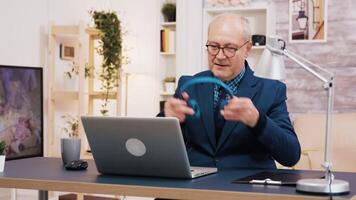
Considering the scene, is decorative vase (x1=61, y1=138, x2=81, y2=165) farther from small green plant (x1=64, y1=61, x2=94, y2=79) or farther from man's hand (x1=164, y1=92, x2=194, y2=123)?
small green plant (x1=64, y1=61, x2=94, y2=79)

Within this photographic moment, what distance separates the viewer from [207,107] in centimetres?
243

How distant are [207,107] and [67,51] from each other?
3.49 m

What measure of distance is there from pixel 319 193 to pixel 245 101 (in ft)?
1.33

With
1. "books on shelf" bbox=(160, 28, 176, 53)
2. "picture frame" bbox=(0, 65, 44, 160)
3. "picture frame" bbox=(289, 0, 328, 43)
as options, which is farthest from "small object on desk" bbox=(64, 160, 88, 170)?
"books on shelf" bbox=(160, 28, 176, 53)

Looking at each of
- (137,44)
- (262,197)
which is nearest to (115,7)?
(137,44)

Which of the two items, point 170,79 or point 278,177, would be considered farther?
point 170,79

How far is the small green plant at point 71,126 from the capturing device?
546 centimetres

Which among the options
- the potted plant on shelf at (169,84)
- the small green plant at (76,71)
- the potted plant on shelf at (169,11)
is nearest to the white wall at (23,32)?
the small green plant at (76,71)

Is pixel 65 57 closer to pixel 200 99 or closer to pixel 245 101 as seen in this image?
pixel 200 99

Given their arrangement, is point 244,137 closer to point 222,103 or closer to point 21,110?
point 222,103

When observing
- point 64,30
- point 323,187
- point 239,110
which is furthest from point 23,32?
point 323,187

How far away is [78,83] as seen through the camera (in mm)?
5754

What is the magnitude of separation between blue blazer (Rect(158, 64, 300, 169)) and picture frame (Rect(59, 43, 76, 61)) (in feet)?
10.9

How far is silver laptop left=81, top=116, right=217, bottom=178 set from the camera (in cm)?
180
